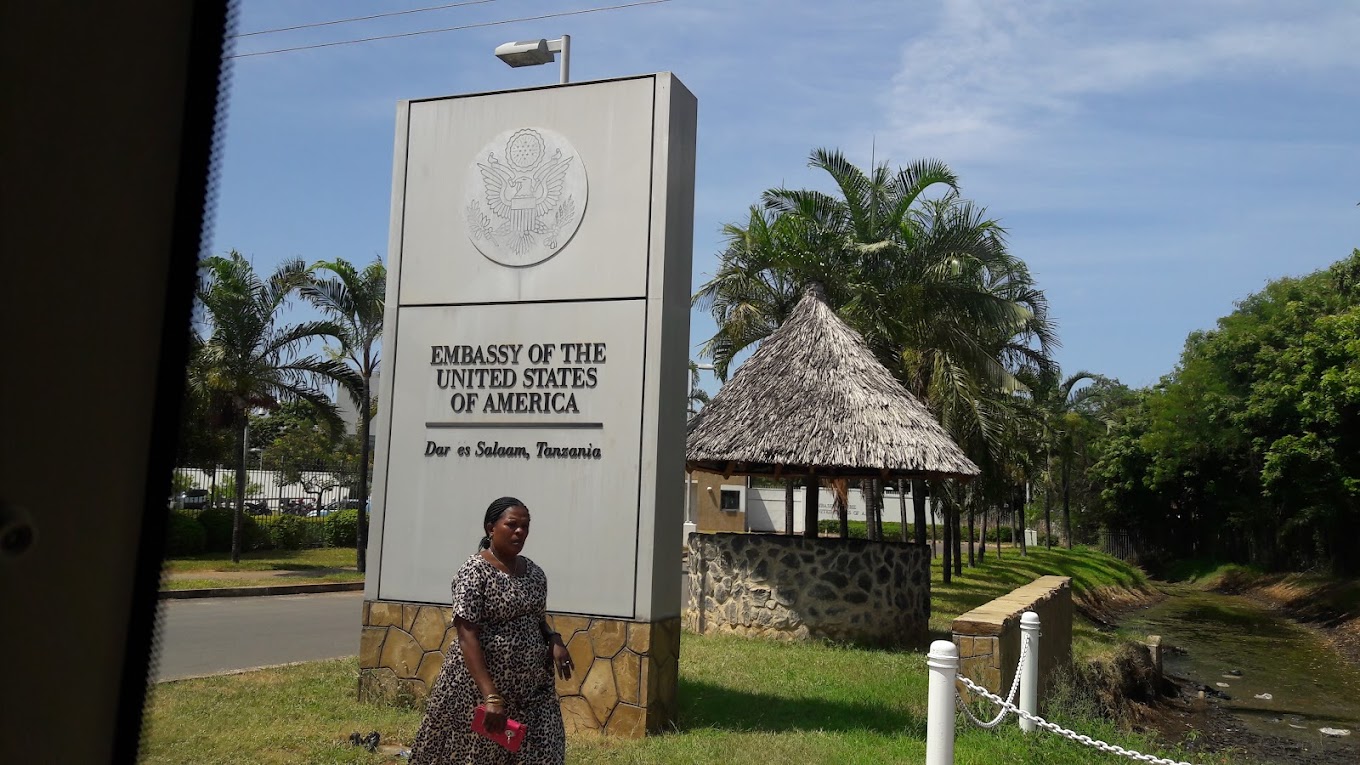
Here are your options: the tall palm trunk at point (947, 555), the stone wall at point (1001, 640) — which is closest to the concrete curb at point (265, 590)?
the stone wall at point (1001, 640)

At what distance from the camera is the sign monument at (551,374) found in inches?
310

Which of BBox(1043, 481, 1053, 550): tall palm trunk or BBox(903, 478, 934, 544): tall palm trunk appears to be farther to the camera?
BBox(1043, 481, 1053, 550): tall palm trunk

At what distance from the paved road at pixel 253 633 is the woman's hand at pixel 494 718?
4289 millimetres

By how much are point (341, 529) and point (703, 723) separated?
77.2 ft

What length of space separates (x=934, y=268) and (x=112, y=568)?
69.7 ft

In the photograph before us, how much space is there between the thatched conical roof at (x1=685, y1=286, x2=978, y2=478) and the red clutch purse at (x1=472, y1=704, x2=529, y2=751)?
9.54m

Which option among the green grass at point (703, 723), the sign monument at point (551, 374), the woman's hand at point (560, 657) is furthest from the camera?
the sign monument at point (551, 374)

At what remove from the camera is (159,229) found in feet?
5.82

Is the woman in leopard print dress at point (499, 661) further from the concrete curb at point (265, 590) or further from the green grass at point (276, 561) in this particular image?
the green grass at point (276, 561)

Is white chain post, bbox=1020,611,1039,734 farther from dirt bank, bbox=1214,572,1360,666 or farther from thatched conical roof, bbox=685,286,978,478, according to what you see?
dirt bank, bbox=1214,572,1360,666

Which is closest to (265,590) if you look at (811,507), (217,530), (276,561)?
(276,561)

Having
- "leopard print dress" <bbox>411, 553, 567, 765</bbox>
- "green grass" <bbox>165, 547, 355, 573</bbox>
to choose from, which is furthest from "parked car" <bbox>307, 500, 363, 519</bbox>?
"leopard print dress" <bbox>411, 553, 567, 765</bbox>

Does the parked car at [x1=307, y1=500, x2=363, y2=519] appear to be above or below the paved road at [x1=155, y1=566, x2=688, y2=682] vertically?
above

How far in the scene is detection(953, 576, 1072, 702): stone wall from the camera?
9.24m
